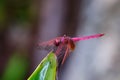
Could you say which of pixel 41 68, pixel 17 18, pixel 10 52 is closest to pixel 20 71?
pixel 10 52

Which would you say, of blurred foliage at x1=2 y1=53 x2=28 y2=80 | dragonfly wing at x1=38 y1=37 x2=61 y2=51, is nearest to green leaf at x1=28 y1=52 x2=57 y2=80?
dragonfly wing at x1=38 y1=37 x2=61 y2=51

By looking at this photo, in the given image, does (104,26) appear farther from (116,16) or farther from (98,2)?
(98,2)

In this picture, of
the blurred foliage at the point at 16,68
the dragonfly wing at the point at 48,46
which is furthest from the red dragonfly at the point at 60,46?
the blurred foliage at the point at 16,68

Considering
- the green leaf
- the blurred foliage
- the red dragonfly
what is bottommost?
the blurred foliage

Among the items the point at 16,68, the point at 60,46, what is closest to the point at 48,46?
the point at 60,46

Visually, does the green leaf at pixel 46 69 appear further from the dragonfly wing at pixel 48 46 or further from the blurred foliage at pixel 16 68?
the blurred foliage at pixel 16 68

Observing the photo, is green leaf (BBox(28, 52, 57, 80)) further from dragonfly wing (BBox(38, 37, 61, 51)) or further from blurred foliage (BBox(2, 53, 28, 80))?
blurred foliage (BBox(2, 53, 28, 80))

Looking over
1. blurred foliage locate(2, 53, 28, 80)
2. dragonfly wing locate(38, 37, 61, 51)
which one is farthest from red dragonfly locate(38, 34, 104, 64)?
blurred foliage locate(2, 53, 28, 80)

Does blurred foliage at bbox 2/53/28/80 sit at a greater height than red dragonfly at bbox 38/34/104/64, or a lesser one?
lesser

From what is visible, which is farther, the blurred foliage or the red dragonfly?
the blurred foliage
